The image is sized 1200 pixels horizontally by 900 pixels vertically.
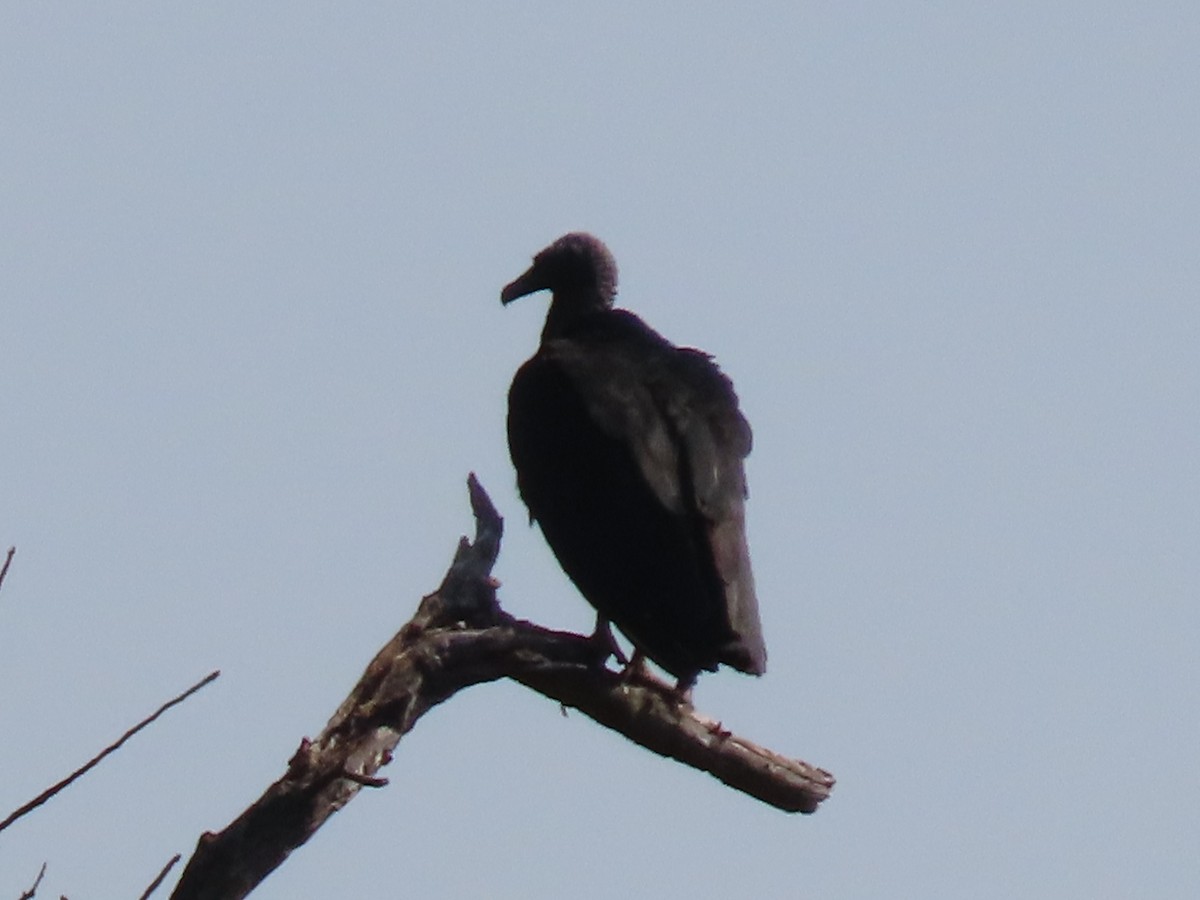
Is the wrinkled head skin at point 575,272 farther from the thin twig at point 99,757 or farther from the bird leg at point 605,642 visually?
the thin twig at point 99,757

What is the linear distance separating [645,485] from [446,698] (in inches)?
42.2

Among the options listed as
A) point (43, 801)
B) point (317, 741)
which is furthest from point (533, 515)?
point (43, 801)

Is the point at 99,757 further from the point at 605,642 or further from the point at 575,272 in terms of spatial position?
the point at 575,272

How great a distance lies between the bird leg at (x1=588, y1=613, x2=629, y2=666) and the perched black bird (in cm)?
1

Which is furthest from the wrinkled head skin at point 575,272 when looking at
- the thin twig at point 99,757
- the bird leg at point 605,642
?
the thin twig at point 99,757

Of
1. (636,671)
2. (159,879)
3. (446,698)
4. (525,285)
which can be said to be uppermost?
(525,285)

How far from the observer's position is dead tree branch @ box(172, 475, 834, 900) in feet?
11.3

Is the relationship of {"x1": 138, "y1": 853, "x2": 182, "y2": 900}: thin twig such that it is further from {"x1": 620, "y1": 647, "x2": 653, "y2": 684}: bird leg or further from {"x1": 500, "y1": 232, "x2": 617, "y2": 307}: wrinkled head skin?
{"x1": 500, "y1": 232, "x2": 617, "y2": 307}: wrinkled head skin

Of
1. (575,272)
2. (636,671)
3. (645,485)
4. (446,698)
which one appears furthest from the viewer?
(575,272)

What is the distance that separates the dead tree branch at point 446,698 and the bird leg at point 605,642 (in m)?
0.04

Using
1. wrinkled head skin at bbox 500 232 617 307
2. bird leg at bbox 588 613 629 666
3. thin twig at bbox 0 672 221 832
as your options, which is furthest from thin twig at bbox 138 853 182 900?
wrinkled head skin at bbox 500 232 617 307

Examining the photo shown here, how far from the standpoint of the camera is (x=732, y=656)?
4555mm

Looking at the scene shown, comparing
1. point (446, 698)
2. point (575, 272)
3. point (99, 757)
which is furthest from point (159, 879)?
point (575, 272)

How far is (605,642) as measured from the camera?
15.1 feet
